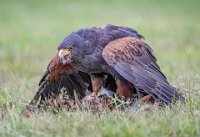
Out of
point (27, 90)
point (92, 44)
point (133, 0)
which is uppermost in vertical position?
point (92, 44)

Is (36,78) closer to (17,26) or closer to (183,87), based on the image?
(183,87)

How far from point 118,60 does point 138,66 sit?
287 mm

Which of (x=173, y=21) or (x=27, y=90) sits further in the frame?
(x=173, y=21)

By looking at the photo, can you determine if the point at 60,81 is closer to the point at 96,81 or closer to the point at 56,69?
the point at 56,69

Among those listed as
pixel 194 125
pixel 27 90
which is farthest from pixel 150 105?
pixel 27 90

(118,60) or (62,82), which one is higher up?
(118,60)

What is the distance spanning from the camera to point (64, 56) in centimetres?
721

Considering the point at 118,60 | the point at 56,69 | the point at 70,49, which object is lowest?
the point at 56,69

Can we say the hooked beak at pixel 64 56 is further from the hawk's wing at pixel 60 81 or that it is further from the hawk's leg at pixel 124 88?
the hawk's leg at pixel 124 88

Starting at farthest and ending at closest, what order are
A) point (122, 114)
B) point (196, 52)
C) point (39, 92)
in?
point (196, 52)
point (39, 92)
point (122, 114)

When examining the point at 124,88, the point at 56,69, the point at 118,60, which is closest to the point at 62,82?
the point at 56,69

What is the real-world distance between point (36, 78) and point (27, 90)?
5.56 ft

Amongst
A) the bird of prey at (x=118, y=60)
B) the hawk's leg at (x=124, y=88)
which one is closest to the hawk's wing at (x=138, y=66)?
the bird of prey at (x=118, y=60)

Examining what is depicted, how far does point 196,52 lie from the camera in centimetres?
1212
